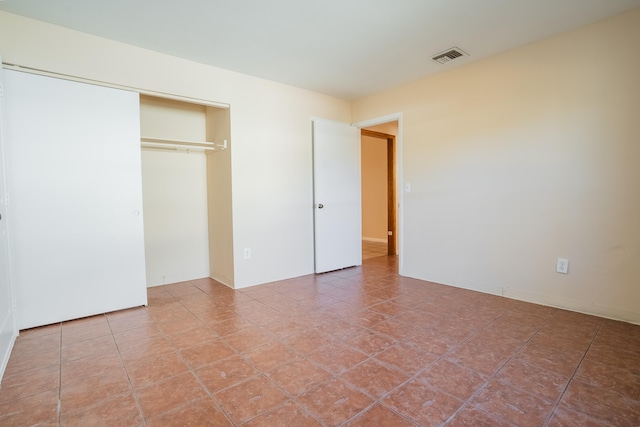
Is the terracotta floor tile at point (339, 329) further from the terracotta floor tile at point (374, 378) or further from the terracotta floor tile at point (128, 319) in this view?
the terracotta floor tile at point (128, 319)

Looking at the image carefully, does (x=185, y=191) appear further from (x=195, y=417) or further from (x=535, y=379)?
(x=535, y=379)

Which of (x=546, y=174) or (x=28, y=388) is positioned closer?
(x=28, y=388)

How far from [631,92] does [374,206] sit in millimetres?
4782

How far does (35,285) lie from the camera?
7.96 feet

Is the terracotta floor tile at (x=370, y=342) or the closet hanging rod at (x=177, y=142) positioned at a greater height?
the closet hanging rod at (x=177, y=142)

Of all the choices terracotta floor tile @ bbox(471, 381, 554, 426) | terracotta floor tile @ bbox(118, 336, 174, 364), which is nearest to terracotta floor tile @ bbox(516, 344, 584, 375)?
terracotta floor tile @ bbox(471, 381, 554, 426)

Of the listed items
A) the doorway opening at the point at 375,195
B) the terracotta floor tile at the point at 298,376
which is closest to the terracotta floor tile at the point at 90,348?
the terracotta floor tile at the point at 298,376

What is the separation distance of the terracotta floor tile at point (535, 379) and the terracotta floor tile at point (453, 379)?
0.15 m

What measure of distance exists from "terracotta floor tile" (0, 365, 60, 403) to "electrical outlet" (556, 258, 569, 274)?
375cm

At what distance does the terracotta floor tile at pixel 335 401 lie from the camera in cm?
143

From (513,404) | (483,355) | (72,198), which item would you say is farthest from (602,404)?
(72,198)

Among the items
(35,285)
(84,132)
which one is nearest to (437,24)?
(84,132)

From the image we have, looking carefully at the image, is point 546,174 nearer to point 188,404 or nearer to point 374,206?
point 188,404

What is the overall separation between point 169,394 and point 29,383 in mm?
852
